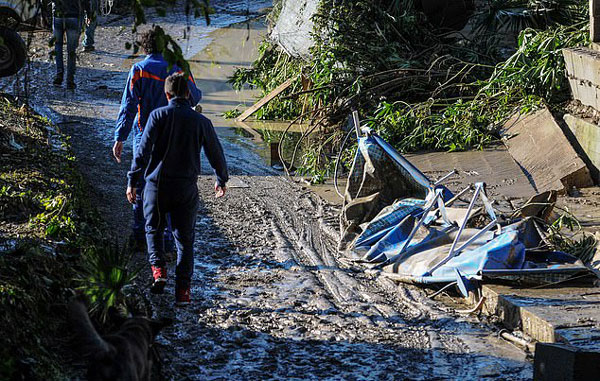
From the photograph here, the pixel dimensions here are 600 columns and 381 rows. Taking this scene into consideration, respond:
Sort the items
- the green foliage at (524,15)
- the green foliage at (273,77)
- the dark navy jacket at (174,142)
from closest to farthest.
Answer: the dark navy jacket at (174,142) < the green foliage at (524,15) < the green foliage at (273,77)

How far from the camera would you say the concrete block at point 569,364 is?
3.89 m

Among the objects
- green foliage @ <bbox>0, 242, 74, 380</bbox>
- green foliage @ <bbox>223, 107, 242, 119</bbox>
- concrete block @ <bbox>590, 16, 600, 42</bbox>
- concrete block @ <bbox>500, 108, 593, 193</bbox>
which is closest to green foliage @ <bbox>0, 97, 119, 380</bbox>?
green foliage @ <bbox>0, 242, 74, 380</bbox>

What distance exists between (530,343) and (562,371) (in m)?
1.03

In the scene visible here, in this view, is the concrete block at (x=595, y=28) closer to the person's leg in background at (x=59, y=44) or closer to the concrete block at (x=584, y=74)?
the concrete block at (x=584, y=74)

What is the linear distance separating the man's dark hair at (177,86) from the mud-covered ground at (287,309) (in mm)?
1067

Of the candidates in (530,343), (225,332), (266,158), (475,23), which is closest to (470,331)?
(530,343)

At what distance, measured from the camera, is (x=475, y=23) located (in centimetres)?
1238

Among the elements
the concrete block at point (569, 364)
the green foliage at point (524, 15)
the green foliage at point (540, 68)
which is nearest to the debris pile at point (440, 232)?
the concrete block at point (569, 364)

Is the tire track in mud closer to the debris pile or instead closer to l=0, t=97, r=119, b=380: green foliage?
the debris pile

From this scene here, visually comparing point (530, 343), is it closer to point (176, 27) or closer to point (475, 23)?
point (475, 23)

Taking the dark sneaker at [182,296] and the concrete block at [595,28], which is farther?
the concrete block at [595,28]

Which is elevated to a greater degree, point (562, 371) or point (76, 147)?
point (562, 371)

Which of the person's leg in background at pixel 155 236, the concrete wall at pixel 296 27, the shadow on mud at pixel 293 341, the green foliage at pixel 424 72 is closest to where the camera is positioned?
the shadow on mud at pixel 293 341

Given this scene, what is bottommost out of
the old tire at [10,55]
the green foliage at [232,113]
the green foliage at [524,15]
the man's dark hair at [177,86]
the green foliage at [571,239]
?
the green foliage at [232,113]
